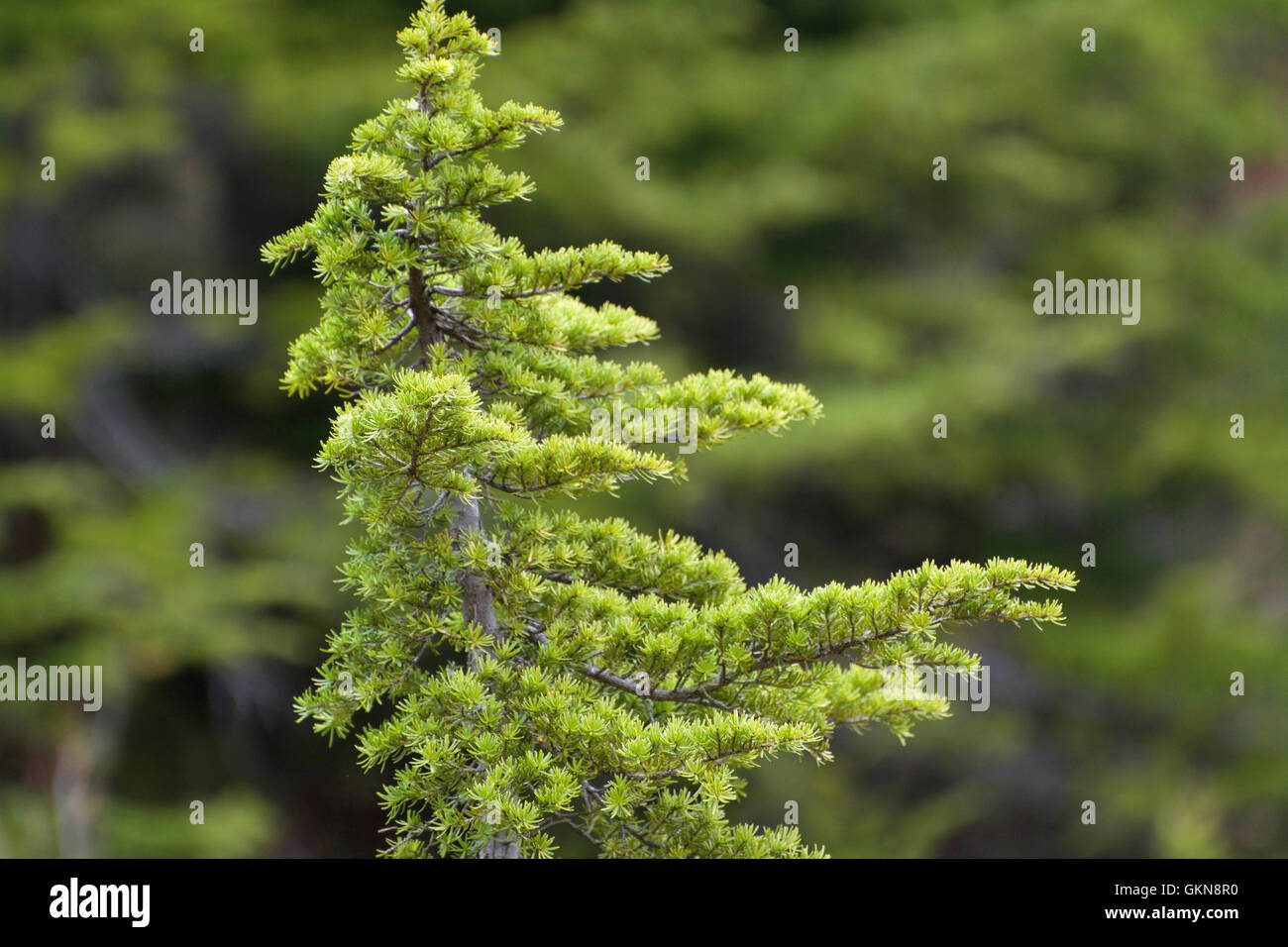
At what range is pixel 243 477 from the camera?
8539 mm

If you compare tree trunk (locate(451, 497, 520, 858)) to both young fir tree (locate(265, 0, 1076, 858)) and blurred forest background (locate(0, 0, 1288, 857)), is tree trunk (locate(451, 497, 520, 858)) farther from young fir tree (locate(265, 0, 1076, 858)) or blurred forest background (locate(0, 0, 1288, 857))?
blurred forest background (locate(0, 0, 1288, 857))

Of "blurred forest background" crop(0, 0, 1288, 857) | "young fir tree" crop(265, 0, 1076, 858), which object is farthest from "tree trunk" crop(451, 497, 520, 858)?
"blurred forest background" crop(0, 0, 1288, 857)

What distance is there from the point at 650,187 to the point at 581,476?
6473 millimetres

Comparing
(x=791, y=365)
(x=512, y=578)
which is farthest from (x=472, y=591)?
(x=791, y=365)

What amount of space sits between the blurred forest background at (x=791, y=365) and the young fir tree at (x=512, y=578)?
5.23m

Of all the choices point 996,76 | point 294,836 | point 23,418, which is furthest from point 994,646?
point 23,418

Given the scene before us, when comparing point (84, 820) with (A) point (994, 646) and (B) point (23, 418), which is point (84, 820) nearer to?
(B) point (23, 418)

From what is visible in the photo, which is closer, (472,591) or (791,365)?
(472,591)

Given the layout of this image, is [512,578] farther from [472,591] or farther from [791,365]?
[791,365]

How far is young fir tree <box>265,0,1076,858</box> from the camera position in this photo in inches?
88.0

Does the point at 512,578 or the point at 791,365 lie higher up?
the point at 791,365

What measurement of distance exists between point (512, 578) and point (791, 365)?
716 centimetres

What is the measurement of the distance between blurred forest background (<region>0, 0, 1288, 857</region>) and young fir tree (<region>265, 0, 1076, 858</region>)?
523 centimetres

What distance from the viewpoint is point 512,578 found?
2.41m
